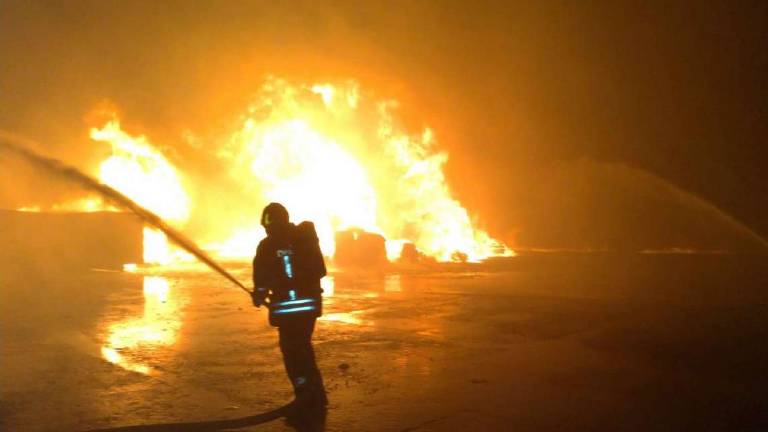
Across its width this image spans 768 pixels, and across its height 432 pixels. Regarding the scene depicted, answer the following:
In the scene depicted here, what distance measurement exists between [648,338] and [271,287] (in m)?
6.44

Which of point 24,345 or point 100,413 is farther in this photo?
point 24,345

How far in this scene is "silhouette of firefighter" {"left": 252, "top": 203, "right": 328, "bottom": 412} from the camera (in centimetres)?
598

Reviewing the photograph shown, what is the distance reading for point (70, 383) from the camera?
7.03 meters

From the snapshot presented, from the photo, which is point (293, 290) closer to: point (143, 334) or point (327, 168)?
point (143, 334)

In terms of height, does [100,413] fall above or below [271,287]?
below

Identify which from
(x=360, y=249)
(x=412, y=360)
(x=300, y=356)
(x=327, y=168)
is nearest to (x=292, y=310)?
(x=300, y=356)

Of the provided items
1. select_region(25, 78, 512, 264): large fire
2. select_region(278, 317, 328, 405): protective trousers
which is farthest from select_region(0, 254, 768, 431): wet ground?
select_region(25, 78, 512, 264): large fire

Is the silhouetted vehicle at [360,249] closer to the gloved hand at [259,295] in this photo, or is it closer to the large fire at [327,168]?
the large fire at [327,168]

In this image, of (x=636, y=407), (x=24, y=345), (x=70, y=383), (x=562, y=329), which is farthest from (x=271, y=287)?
(x=562, y=329)

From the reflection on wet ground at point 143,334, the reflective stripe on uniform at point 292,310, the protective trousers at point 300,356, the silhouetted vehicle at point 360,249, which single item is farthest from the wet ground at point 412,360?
the silhouetted vehicle at point 360,249

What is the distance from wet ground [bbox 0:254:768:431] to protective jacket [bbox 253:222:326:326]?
38.3 inches

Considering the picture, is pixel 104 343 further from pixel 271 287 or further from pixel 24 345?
pixel 271 287

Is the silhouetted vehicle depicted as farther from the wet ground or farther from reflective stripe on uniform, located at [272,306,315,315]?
reflective stripe on uniform, located at [272,306,315,315]

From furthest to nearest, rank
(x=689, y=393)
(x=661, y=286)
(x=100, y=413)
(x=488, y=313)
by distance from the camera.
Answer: (x=661, y=286) < (x=488, y=313) < (x=689, y=393) < (x=100, y=413)
